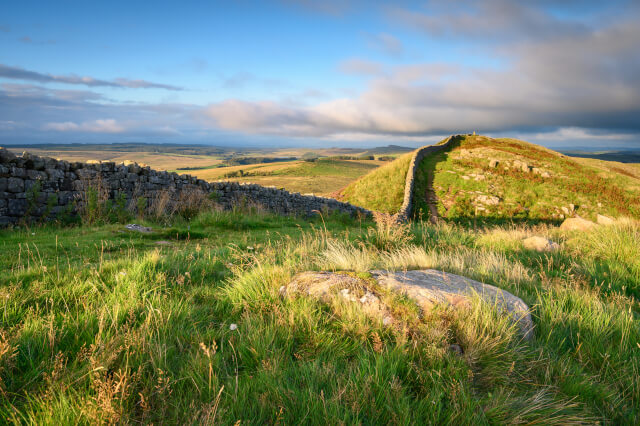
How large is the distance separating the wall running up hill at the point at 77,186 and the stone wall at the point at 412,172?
8.10 meters

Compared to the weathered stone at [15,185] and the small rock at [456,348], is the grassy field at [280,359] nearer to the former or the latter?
the small rock at [456,348]

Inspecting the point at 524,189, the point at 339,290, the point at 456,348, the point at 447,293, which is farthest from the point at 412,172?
the point at 456,348

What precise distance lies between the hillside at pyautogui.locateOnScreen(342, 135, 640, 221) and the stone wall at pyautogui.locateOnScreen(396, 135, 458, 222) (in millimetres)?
717

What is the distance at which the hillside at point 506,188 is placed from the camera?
925 inches

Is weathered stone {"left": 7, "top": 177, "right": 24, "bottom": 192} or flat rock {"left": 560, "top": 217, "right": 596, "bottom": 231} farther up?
weathered stone {"left": 7, "top": 177, "right": 24, "bottom": 192}

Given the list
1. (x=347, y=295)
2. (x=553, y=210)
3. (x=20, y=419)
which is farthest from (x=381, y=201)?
(x=20, y=419)

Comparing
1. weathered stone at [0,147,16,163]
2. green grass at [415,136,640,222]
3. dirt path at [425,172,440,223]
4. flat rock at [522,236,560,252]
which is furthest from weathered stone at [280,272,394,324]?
green grass at [415,136,640,222]

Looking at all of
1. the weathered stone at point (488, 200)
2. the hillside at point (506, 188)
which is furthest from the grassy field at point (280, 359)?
the weathered stone at point (488, 200)

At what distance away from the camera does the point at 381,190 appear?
2680cm

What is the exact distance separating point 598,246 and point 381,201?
1771 cm

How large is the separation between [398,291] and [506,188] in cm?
2813

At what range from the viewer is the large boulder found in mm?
3065

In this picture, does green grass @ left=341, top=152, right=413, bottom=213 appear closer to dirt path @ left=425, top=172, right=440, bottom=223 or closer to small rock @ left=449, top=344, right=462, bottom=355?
dirt path @ left=425, top=172, right=440, bottom=223

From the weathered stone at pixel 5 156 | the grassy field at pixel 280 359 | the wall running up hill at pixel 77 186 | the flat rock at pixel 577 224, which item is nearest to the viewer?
the grassy field at pixel 280 359
